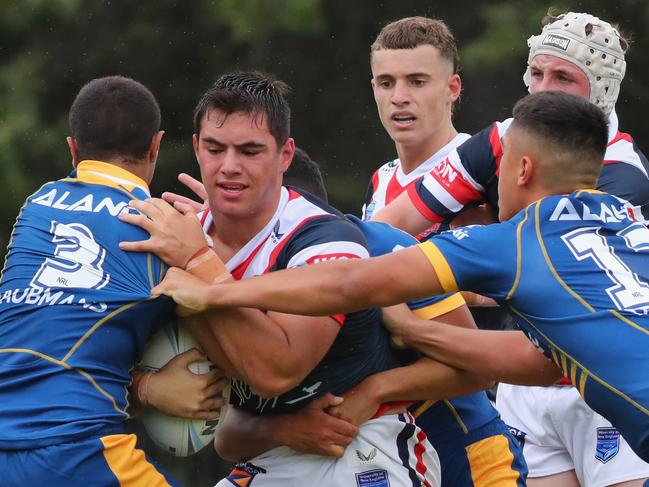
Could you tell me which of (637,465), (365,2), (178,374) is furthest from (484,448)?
(365,2)

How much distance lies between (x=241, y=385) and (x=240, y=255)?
51cm

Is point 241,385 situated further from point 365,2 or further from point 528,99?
point 365,2

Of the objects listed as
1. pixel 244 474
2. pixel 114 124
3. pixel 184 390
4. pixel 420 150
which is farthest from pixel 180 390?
pixel 420 150

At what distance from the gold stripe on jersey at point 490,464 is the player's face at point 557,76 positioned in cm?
184

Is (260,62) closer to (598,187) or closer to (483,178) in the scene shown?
(483,178)

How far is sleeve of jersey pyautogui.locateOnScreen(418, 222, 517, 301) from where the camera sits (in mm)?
4582

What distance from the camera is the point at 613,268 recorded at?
4578 mm

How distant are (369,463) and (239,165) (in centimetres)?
124

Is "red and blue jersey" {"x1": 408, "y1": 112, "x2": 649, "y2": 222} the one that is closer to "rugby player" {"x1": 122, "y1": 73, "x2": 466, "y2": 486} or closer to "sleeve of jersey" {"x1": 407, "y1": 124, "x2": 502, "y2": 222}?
"sleeve of jersey" {"x1": 407, "y1": 124, "x2": 502, "y2": 222}

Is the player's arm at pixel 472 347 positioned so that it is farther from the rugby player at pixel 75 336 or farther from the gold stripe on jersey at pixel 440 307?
the rugby player at pixel 75 336

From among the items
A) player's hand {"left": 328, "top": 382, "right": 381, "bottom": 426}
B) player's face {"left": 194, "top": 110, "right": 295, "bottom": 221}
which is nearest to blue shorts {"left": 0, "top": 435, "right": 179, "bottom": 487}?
player's hand {"left": 328, "top": 382, "right": 381, "bottom": 426}

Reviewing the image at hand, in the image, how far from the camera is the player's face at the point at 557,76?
6320 millimetres

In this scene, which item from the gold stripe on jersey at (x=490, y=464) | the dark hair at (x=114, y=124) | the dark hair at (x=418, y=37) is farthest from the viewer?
the dark hair at (x=418, y=37)

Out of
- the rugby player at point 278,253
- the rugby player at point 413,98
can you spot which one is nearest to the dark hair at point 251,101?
the rugby player at point 278,253
